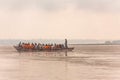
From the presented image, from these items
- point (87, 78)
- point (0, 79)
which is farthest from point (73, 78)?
point (0, 79)

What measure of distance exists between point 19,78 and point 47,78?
2.33 meters

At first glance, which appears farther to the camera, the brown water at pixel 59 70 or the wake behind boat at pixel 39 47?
the wake behind boat at pixel 39 47

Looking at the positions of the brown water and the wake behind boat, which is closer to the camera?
the brown water

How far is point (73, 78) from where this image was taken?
34000mm

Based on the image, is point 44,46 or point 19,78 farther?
point 44,46

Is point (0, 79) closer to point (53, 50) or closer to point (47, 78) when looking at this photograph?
point (47, 78)

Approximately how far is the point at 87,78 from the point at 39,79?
408cm

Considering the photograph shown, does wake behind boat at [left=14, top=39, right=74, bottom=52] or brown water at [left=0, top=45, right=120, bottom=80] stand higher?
wake behind boat at [left=14, top=39, right=74, bottom=52]

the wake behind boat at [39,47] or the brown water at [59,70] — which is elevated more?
the wake behind boat at [39,47]

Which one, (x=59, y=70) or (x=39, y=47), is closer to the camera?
(x=59, y=70)

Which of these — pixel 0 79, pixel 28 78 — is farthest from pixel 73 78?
pixel 0 79

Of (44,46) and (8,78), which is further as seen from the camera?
(44,46)

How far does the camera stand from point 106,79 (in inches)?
1292

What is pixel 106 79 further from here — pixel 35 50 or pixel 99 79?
pixel 35 50
